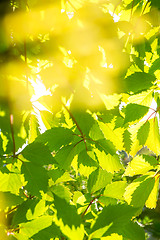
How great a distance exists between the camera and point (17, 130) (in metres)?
0.79

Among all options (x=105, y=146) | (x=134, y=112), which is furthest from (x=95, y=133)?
(x=134, y=112)

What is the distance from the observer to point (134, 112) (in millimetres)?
848

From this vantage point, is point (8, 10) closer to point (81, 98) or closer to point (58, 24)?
point (58, 24)

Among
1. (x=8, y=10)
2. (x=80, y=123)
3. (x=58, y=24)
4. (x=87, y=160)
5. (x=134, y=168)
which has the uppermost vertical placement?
(x=8, y=10)

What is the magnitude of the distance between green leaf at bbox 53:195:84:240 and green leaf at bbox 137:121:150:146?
51cm

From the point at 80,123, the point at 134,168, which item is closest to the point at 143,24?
the point at 80,123

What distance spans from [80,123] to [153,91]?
376 mm

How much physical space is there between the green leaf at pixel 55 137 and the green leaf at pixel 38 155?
7 centimetres

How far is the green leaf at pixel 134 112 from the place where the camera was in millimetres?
832

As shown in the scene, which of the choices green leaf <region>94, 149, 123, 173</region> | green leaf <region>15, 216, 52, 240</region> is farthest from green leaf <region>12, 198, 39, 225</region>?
green leaf <region>94, 149, 123, 173</region>

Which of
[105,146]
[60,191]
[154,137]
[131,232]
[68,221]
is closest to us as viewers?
[68,221]

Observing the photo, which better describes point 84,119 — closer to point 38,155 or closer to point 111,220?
point 38,155

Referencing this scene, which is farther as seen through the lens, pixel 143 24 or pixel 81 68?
pixel 143 24

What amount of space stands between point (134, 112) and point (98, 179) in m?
0.30
